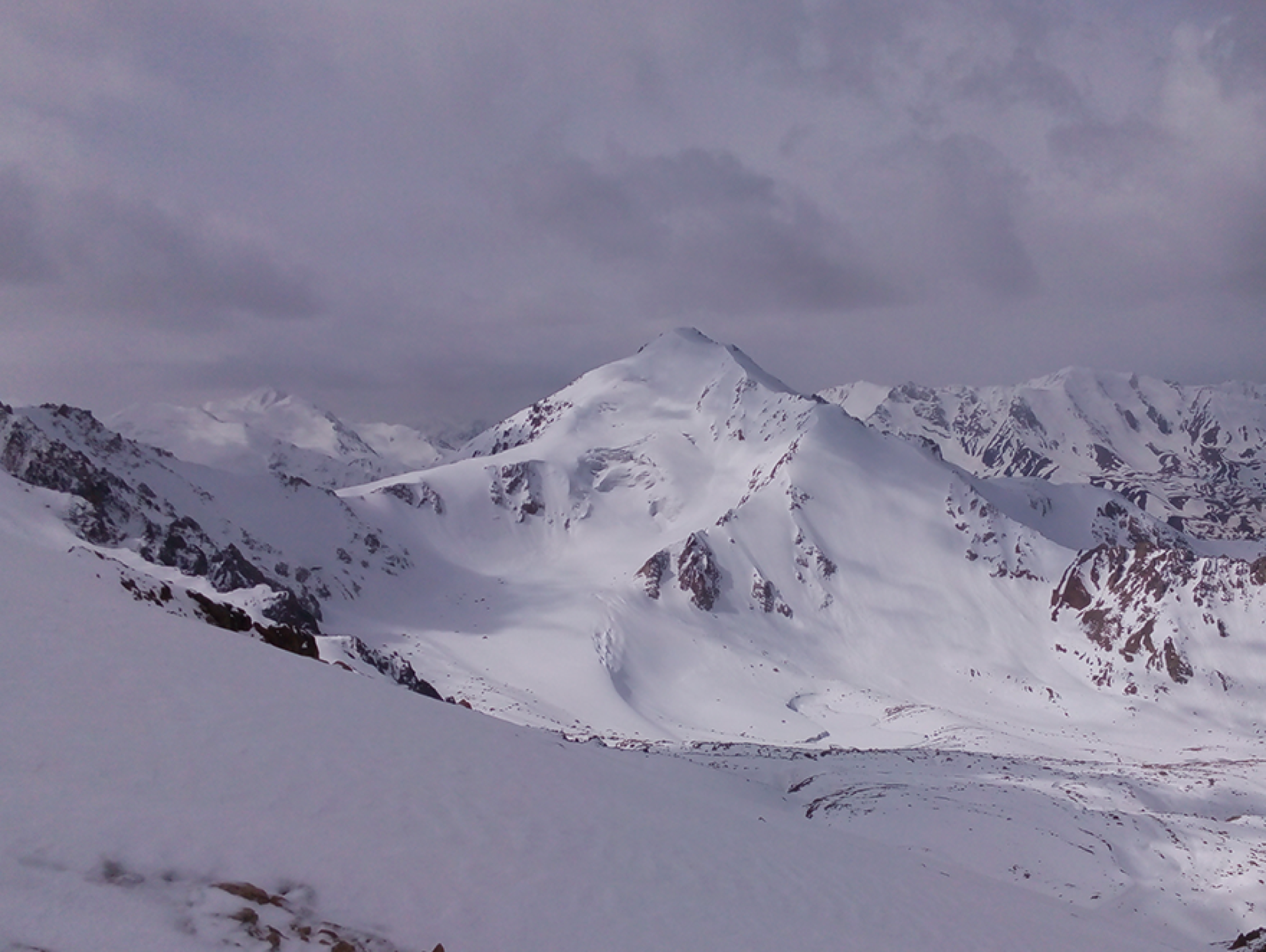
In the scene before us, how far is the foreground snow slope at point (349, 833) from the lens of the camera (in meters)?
7.30

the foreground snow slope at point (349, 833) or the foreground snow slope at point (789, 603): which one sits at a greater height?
the foreground snow slope at point (789, 603)

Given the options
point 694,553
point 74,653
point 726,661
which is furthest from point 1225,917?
point 694,553

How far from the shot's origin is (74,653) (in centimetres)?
1236

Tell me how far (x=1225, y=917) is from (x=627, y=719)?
175 ft

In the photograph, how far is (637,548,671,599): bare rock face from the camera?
10838 centimetres

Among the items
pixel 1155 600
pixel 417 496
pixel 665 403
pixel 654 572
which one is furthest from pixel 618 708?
pixel 665 403

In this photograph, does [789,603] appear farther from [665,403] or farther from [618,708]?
[665,403]

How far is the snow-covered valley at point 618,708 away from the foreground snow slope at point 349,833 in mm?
66

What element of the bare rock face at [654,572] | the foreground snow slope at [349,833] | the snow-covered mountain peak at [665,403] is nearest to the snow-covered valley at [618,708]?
the foreground snow slope at [349,833]

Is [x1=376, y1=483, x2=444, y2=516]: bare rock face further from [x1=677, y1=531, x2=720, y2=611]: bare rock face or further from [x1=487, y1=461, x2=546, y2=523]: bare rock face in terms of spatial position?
[x1=677, y1=531, x2=720, y2=611]: bare rock face

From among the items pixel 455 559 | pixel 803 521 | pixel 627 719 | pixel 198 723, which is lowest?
pixel 627 719

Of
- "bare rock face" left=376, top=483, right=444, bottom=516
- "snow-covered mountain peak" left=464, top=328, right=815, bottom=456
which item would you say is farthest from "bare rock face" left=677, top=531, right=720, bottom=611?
"snow-covered mountain peak" left=464, top=328, right=815, bottom=456

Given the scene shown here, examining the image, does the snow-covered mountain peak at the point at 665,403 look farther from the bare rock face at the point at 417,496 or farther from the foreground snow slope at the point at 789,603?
the bare rock face at the point at 417,496

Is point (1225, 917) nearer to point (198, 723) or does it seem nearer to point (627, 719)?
point (198, 723)
